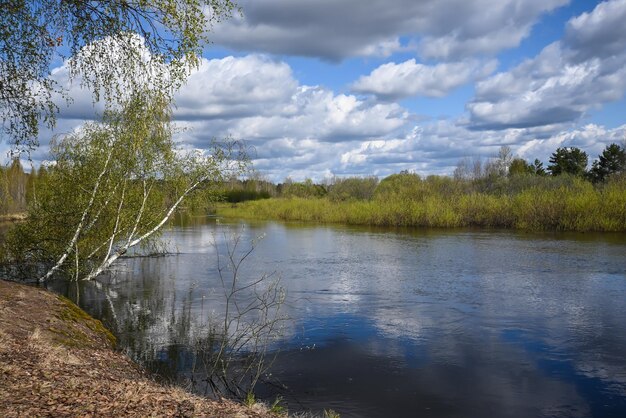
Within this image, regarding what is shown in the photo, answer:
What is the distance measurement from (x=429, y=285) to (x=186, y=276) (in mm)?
7388

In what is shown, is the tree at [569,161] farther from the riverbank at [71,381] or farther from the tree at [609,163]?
the riverbank at [71,381]

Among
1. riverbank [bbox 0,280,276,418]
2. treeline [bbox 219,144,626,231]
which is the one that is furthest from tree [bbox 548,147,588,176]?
riverbank [bbox 0,280,276,418]

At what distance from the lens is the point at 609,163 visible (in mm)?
52688

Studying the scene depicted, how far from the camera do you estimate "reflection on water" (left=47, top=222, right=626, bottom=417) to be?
24.8 feet

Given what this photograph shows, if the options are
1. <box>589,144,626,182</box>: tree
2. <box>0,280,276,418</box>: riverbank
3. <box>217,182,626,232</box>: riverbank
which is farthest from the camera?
<box>589,144,626,182</box>: tree

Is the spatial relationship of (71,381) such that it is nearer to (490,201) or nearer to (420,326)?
(420,326)

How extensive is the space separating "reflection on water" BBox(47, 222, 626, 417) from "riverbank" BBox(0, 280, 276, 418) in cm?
129

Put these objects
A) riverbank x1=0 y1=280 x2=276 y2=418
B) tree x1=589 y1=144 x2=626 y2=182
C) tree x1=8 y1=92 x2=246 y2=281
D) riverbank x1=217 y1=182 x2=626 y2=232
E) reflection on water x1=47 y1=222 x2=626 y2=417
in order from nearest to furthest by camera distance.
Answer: riverbank x1=0 y1=280 x2=276 y2=418 → reflection on water x1=47 y1=222 x2=626 y2=417 → tree x1=8 y1=92 x2=246 y2=281 → riverbank x1=217 y1=182 x2=626 y2=232 → tree x1=589 y1=144 x2=626 y2=182

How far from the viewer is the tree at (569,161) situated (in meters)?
57.9

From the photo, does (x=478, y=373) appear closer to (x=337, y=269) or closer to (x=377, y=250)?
(x=337, y=269)

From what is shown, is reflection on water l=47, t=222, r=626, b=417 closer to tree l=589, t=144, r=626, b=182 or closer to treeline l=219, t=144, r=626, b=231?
treeline l=219, t=144, r=626, b=231

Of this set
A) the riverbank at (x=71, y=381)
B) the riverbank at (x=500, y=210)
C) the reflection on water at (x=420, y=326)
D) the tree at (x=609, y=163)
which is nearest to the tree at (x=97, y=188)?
the reflection on water at (x=420, y=326)

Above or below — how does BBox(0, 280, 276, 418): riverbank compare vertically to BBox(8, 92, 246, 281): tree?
below

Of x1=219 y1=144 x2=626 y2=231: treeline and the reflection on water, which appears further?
x1=219 y1=144 x2=626 y2=231: treeline
